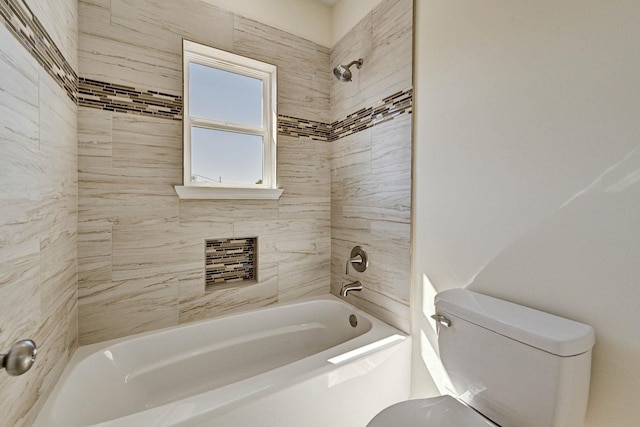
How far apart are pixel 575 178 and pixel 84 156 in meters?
2.20

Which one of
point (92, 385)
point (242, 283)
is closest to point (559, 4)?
point (242, 283)

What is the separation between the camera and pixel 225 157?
1.94 m

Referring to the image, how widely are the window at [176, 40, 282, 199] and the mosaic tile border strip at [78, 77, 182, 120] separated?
0.30 ft

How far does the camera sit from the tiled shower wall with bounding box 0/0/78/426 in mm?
825

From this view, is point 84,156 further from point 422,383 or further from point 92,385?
point 422,383

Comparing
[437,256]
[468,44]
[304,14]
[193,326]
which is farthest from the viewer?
[304,14]

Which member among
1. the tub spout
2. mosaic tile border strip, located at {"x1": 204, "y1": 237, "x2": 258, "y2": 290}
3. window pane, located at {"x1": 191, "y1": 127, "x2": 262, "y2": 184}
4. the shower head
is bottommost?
the tub spout

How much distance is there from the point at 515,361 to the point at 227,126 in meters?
1.97

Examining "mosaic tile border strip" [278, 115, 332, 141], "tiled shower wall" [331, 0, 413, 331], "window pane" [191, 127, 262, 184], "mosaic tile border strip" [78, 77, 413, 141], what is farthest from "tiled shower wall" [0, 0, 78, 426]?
"tiled shower wall" [331, 0, 413, 331]

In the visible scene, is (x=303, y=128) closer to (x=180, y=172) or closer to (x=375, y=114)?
(x=375, y=114)

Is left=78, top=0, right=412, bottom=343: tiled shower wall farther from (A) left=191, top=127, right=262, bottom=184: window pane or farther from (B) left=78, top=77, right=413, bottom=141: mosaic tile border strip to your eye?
(A) left=191, top=127, right=262, bottom=184: window pane

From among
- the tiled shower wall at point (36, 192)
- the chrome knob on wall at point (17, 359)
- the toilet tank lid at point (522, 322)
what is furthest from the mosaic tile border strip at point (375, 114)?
the chrome knob on wall at point (17, 359)

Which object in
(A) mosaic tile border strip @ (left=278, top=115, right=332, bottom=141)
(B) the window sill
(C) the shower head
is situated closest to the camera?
(B) the window sill

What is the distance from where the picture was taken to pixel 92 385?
4.20ft
